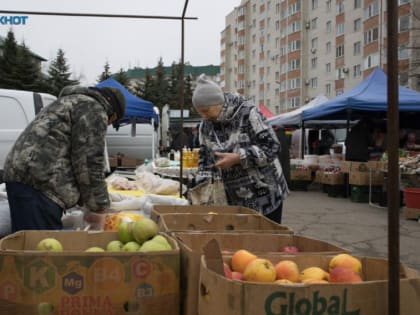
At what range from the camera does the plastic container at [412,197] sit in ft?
27.4

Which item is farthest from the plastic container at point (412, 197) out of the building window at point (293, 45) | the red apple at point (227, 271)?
the building window at point (293, 45)

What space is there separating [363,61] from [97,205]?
1763 inches

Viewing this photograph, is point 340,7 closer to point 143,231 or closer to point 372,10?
point 372,10

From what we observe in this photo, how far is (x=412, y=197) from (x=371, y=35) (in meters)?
37.4

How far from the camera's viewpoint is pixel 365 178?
10.8 metres

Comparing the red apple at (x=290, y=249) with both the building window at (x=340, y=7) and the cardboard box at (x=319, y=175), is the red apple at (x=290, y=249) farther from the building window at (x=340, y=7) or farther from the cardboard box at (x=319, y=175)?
the building window at (x=340, y=7)

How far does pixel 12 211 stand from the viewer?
2.88 meters

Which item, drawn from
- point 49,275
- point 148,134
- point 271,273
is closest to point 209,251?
point 271,273

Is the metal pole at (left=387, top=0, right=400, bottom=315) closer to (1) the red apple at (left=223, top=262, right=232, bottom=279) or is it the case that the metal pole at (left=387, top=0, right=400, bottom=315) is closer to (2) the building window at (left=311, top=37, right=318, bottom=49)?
(1) the red apple at (left=223, top=262, right=232, bottom=279)

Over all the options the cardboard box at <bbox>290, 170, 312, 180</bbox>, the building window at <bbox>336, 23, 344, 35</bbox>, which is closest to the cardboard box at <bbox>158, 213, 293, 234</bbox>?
the cardboard box at <bbox>290, 170, 312, 180</bbox>

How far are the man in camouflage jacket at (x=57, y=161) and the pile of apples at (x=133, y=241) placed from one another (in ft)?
2.32

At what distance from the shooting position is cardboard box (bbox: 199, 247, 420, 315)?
4.70ft

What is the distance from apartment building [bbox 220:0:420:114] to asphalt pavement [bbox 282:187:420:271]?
20044 millimetres

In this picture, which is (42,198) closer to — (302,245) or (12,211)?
(12,211)
